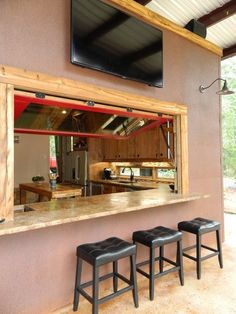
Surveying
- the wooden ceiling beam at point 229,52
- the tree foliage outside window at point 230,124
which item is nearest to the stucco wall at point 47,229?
the wooden ceiling beam at point 229,52

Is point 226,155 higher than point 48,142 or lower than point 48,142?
lower

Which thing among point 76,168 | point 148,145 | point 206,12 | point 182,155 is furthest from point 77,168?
point 206,12

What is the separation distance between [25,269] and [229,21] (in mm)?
4311

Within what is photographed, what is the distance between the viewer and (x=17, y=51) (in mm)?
1911

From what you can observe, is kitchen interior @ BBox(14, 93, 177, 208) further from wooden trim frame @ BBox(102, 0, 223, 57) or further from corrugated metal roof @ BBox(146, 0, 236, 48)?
corrugated metal roof @ BBox(146, 0, 236, 48)

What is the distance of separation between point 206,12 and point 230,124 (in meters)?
3.51

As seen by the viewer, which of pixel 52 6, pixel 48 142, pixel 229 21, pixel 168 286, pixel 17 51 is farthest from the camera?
pixel 48 142

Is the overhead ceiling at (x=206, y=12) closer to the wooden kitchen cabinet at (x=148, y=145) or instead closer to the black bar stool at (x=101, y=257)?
the wooden kitchen cabinet at (x=148, y=145)

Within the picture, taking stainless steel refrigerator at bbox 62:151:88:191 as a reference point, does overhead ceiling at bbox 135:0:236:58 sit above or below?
above

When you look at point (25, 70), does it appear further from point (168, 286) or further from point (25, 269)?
point (168, 286)

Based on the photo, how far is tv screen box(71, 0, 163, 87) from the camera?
83.4 inches

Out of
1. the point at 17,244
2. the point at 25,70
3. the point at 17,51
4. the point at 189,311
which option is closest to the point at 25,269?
the point at 17,244

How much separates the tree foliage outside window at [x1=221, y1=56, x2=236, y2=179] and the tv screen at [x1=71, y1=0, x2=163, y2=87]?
4.26m

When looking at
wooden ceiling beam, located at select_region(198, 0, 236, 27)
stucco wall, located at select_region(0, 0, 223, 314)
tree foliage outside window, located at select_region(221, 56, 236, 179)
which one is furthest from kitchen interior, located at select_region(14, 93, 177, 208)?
tree foliage outside window, located at select_region(221, 56, 236, 179)
